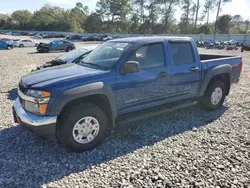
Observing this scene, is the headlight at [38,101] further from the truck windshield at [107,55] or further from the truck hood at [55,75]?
the truck windshield at [107,55]

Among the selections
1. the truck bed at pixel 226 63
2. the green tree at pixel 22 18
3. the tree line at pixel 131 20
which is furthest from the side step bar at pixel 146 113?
the green tree at pixel 22 18

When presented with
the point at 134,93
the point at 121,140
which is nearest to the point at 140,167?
the point at 121,140

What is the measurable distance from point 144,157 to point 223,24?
64911 mm

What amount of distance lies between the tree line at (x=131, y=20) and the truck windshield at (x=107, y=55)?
198 feet

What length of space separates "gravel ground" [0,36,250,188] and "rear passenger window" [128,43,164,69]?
1.30 meters

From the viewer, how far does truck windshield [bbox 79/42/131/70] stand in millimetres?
3795

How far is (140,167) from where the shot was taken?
10.2 feet

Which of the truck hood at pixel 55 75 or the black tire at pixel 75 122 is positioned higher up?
the truck hood at pixel 55 75

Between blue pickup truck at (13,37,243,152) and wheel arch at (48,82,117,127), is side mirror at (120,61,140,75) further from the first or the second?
wheel arch at (48,82,117,127)

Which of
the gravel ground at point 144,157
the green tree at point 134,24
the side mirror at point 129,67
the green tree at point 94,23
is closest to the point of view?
the gravel ground at point 144,157

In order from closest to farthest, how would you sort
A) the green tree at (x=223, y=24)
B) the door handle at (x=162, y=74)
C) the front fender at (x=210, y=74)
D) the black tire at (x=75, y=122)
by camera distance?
the black tire at (x=75, y=122)
the door handle at (x=162, y=74)
the front fender at (x=210, y=74)
the green tree at (x=223, y=24)

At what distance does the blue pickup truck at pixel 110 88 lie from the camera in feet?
10.3

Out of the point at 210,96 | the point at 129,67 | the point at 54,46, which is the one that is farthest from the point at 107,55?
the point at 54,46

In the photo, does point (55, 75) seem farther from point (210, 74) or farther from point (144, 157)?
point (210, 74)
